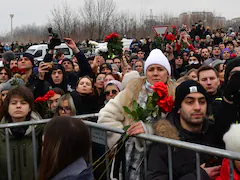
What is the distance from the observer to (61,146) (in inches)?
92.7

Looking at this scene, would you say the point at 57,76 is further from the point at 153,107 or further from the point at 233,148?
the point at 233,148

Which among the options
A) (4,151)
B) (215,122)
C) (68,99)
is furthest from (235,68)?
(4,151)

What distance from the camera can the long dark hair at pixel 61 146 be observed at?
2359 millimetres

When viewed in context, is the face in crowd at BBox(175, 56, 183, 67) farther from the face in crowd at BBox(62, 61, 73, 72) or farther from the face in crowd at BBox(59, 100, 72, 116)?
the face in crowd at BBox(59, 100, 72, 116)

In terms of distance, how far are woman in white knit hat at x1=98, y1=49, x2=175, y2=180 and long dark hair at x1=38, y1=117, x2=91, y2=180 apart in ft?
2.06

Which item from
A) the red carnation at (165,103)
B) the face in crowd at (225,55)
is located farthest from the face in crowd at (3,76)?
the face in crowd at (225,55)

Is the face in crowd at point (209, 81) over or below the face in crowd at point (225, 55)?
below

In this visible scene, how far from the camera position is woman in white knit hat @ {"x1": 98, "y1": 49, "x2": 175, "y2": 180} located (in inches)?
119

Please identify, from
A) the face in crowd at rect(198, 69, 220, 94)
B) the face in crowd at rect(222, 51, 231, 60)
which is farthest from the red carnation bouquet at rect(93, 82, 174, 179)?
the face in crowd at rect(222, 51, 231, 60)

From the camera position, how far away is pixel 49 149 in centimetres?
238

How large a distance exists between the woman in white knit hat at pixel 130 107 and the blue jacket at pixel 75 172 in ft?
2.08

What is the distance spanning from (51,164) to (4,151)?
4.66 feet

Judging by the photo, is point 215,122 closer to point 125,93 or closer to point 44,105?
point 125,93

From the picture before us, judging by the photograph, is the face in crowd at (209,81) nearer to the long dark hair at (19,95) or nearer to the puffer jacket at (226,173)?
the puffer jacket at (226,173)
